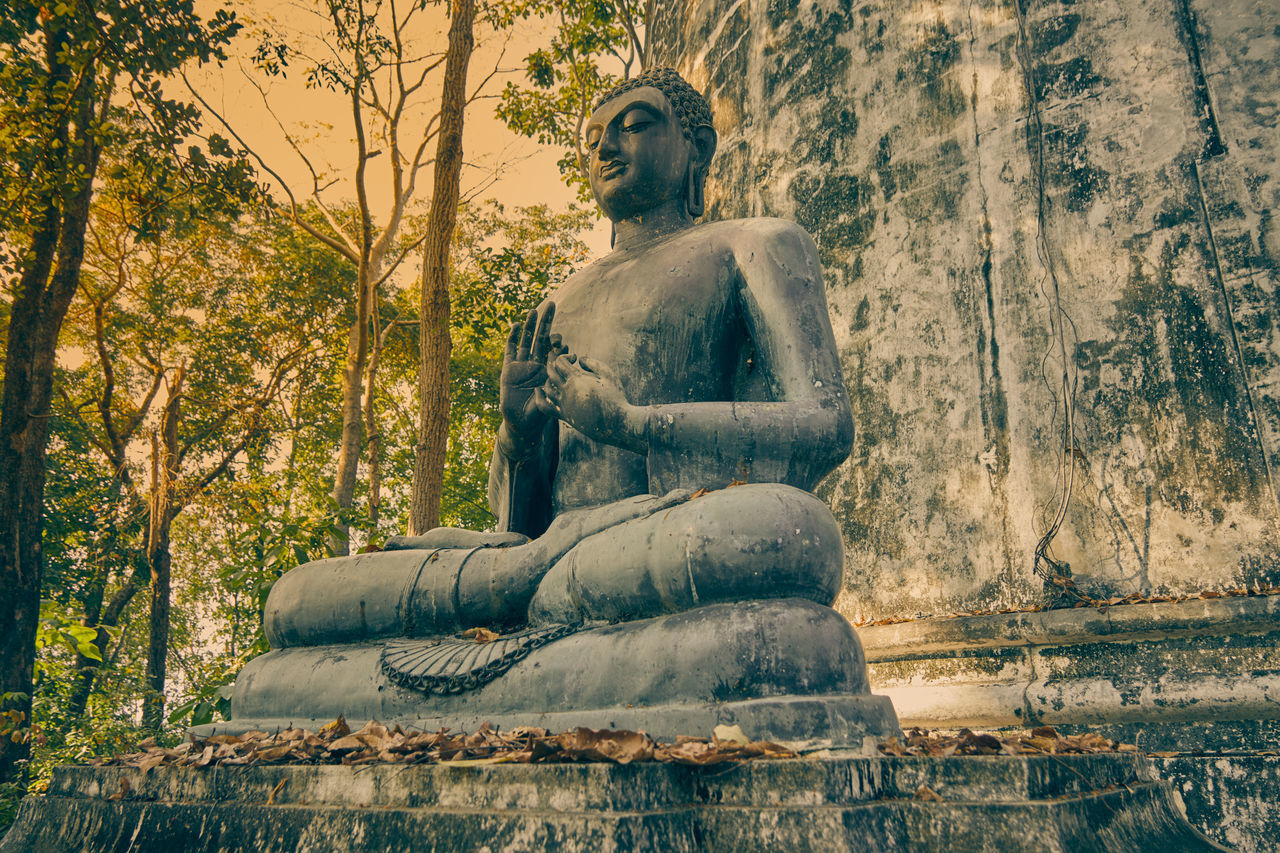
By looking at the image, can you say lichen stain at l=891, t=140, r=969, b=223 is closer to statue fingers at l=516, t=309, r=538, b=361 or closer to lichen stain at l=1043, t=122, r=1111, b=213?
lichen stain at l=1043, t=122, r=1111, b=213

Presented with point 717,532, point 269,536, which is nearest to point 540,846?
point 717,532

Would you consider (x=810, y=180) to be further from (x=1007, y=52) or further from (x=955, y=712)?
(x=955, y=712)

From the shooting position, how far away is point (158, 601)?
→ 13.8 metres

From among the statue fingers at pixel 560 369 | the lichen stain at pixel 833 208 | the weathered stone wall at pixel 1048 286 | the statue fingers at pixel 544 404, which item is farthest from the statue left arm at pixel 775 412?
the lichen stain at pixel 833 208

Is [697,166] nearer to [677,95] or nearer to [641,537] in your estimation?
[677,95]

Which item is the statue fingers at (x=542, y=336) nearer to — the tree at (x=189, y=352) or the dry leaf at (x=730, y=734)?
the dry leaf at (x=730, y=734)

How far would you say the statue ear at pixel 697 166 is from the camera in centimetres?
352

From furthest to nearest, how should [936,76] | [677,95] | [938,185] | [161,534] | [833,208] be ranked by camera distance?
1. [161,534]
2. [833,208]
3. [936,76]
4. [938,185]
5. [677,95]

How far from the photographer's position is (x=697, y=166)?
356 cm

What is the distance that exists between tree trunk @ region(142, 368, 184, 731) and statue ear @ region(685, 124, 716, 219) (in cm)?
1136

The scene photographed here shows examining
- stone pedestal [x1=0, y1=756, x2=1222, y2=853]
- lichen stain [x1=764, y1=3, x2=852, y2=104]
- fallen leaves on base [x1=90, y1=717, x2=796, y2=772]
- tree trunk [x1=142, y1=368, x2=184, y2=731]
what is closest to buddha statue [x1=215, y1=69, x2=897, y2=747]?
fallen leaves on base [x1=90, y1=717, x2=796, y2=772]

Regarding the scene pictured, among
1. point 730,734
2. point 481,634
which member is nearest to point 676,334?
point 481,634

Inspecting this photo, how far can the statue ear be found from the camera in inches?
139

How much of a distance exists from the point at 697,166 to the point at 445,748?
2388 mm
